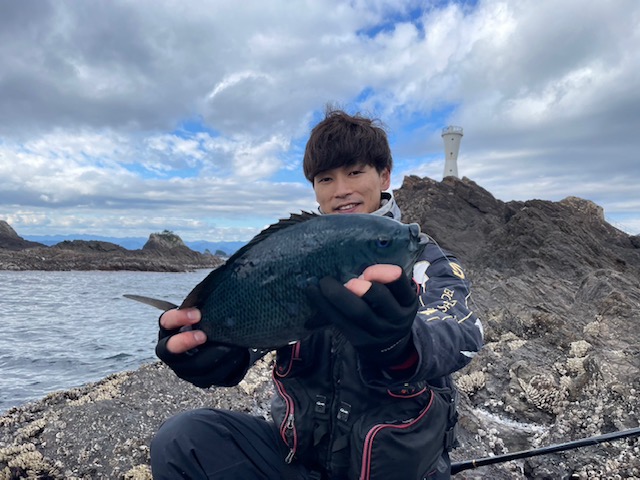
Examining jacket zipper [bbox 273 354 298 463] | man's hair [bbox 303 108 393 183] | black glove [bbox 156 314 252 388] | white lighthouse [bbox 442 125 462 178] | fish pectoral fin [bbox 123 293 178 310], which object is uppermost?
white lighthouse [bbox 442 125 462 178]

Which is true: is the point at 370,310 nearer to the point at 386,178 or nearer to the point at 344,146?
the point at 344,146

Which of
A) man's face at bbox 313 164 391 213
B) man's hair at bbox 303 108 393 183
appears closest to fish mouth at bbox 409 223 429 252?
man's face at bbox 313 164 391 213

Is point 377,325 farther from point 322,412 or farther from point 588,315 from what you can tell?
point 588,315

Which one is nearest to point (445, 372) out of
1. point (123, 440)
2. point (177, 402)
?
point (123, 440)

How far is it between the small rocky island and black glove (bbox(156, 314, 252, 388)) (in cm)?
4875

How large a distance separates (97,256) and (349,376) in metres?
76.3

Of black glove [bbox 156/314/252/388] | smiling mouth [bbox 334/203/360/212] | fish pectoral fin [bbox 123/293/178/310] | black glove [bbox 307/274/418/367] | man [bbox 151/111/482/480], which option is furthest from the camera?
smiling mouth [bbox 334/203/360/212]

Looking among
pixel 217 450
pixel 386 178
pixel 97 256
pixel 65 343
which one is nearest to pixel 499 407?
pixel 386 178

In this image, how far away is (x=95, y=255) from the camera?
235ft

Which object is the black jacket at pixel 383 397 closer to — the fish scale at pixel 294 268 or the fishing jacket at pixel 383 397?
the fishing jacket at pixel 383 397

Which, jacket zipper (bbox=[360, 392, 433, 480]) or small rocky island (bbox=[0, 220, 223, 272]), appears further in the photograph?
small rocky island (bbox=[0, 220, 223, 272])

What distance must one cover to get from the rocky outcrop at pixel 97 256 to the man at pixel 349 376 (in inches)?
2646

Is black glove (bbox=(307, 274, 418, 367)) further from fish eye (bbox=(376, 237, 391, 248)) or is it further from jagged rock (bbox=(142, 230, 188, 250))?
jagged rock (bbox=(142, 230, 188, 250))

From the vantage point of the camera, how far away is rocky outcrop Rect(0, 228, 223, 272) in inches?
2478
